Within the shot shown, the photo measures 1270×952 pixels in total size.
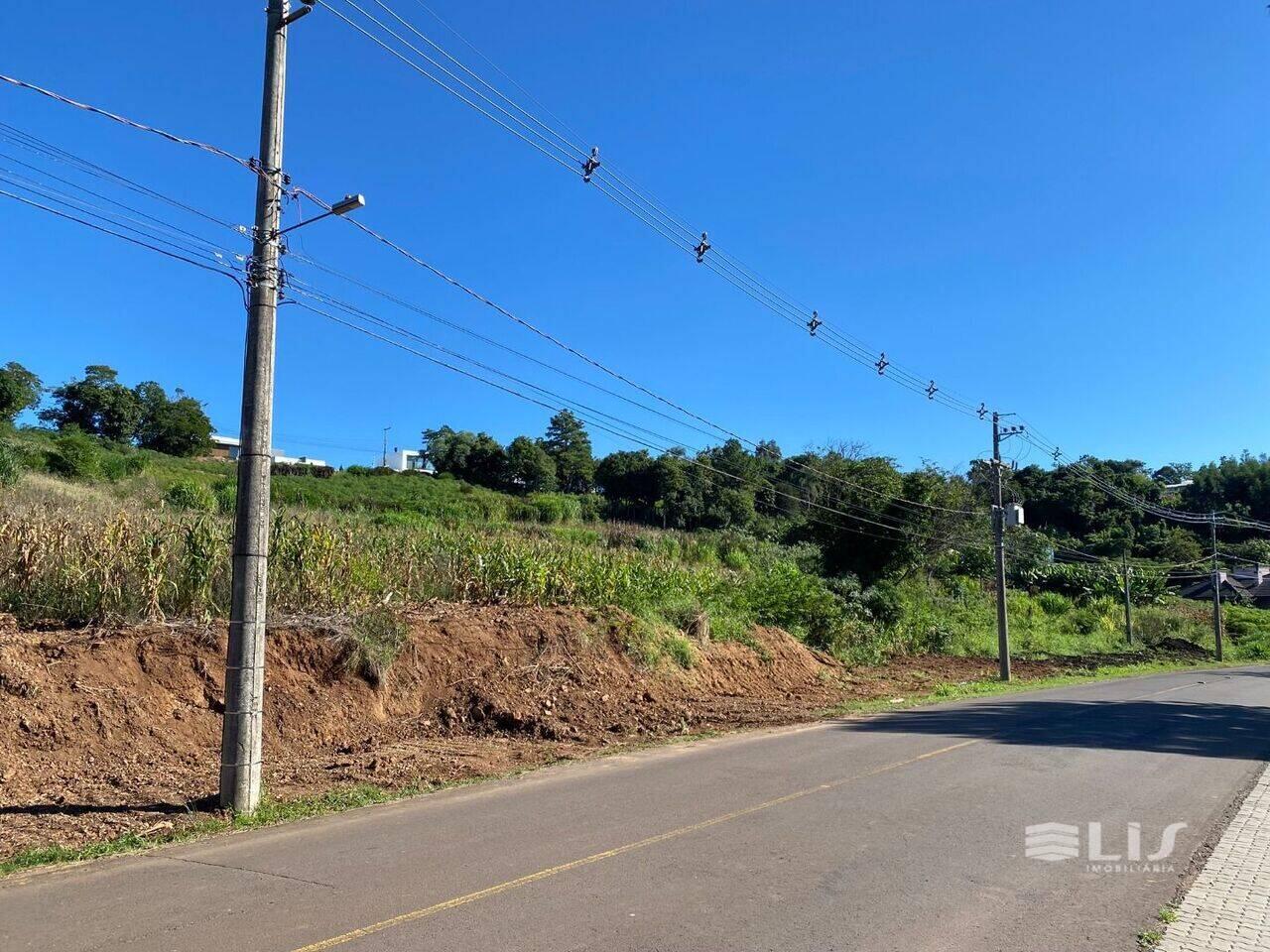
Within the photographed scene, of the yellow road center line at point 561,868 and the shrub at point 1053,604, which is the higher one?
the shrub at point 1053,604

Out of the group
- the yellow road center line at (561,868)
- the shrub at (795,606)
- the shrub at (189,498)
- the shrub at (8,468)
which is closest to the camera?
the yellow road center line at (561,868)

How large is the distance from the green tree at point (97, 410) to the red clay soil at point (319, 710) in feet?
214

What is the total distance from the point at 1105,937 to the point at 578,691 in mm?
12377

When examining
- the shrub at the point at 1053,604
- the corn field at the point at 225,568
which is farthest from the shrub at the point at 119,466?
the shrub at the point at 1053,604

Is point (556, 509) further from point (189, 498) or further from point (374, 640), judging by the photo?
point (374, 640)

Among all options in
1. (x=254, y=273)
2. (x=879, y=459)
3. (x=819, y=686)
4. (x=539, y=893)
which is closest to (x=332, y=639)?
(x=254, y=273)

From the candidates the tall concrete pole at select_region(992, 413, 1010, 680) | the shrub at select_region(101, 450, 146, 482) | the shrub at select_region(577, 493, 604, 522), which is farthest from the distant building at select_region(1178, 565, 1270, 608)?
the shrub at select_region(101, 450, 146, 482)

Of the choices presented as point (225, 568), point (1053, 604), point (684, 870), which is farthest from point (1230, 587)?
point (684, 870)

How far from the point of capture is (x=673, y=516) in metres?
70.1

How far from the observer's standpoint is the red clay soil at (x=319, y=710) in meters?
9.61

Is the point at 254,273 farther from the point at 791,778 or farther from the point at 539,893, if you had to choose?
the point at 791,778

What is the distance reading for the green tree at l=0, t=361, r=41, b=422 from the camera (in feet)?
171

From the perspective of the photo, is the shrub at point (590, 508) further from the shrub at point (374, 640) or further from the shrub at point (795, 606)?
the shrub at point (374, 640)

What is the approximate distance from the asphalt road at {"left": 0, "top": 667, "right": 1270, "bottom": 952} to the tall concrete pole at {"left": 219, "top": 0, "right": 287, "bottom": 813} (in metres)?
0.98
